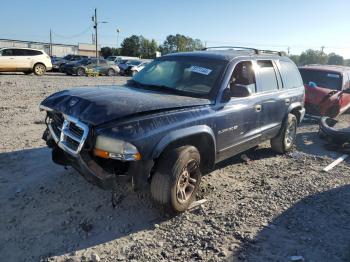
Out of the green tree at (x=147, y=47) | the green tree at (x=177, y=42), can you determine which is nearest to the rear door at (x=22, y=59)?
the green tree at (x=147, y=47)

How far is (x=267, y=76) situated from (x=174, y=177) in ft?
9.45

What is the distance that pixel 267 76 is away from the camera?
5910 mm

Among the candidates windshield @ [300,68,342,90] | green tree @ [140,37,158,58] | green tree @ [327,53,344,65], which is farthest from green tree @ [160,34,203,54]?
windshield @ [300,68,342,90]

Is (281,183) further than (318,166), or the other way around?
(318,166)

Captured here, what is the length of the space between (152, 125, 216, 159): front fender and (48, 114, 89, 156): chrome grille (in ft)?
2.42

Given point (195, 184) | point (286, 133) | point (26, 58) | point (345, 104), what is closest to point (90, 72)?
point (26, 58)

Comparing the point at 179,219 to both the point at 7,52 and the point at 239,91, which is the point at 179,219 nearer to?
the point at 239,91

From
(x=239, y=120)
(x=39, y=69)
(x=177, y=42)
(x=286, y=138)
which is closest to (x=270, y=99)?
(x=239, y=120)

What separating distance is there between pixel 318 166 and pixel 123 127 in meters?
4.30

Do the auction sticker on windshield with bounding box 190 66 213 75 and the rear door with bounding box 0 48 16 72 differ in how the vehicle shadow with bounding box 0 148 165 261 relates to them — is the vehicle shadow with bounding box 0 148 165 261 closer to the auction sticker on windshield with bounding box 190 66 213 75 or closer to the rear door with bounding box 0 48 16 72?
the auction sticker on windshield with bounding box 190 66 213 75

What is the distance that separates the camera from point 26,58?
22.3 m

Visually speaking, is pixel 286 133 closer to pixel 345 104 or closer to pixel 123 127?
pixel 123 127

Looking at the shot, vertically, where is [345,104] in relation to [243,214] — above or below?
above

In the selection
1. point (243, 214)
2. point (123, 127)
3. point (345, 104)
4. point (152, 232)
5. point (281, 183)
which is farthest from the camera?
point (345, 104)
